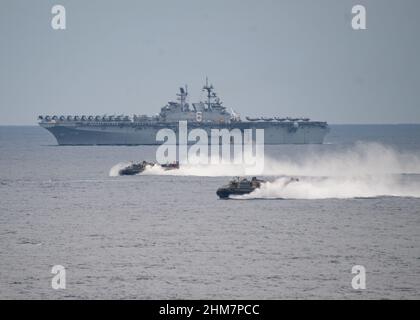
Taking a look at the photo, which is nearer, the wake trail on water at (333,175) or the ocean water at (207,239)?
the ocean water at (207,239)

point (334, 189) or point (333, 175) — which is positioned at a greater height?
point (333, 175)

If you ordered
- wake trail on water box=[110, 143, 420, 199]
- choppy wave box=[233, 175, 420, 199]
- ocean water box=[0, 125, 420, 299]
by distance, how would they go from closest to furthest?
ocean water box=[0, 125, 420, 299], choppy wave box=[233, 175, 420, 199], wake trail on water box=[110, 143, 420, 199]

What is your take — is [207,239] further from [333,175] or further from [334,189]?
[333,175]

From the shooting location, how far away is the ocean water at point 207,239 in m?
45.8

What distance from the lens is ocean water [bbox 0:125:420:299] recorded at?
45.8 meters

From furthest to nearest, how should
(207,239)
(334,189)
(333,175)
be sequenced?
(333,175) < (334,189) < (207,239)

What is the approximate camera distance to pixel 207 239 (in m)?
60.8

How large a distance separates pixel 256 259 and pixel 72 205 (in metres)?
32.5

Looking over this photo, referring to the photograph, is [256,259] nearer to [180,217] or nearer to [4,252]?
[4,252]

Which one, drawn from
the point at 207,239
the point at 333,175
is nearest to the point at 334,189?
the point at 333,175

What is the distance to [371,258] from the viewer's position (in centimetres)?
5284

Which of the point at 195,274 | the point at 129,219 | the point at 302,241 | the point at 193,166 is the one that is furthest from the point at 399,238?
the point at 193,166

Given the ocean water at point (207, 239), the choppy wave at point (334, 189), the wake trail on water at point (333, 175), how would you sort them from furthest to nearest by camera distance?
the wake trail on water at point (333, 175), the choppy wave at point (334, 189), the ocean water at point (207, 239)
